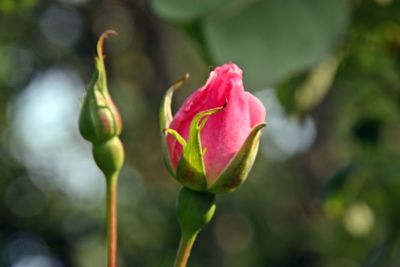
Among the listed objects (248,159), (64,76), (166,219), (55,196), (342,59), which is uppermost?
(248,159)

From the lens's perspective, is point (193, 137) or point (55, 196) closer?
point (193, 137)

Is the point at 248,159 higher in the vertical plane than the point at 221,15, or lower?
higher

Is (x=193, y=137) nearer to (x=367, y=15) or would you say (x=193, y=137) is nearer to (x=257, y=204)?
(x=367, y=15)

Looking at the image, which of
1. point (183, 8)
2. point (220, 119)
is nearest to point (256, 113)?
point (220, 119)

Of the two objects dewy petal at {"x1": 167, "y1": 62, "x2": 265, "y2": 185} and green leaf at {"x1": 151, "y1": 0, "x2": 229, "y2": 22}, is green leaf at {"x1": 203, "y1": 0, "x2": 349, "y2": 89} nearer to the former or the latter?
green leaf at {"x1": 151, "y1": 0, "x2": 229, "y2": 22}

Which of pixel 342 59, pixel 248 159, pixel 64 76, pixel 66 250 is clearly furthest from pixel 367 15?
pixel 66 250

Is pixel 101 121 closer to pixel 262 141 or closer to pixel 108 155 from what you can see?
pixel 108 155

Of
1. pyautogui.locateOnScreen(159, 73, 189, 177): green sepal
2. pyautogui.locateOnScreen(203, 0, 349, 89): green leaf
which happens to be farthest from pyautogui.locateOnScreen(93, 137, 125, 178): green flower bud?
pyautogui.locateOnScreen(203, 0, 349, 89): green leaf
